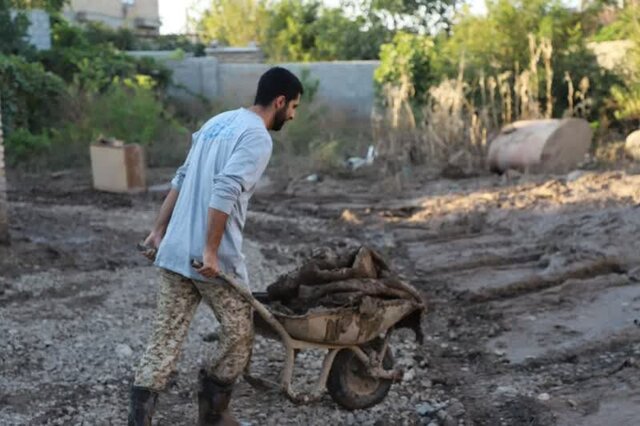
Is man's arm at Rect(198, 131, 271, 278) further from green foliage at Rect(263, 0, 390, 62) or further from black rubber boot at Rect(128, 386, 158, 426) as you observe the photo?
green foliage at Rect(263, 0, 390, 62)

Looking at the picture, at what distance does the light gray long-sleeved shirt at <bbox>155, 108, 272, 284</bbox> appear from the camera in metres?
3.95

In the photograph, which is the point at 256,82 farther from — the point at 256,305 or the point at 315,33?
the point at 256,305

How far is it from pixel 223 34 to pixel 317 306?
35993 millimetres

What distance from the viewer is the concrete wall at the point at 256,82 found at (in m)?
20.5

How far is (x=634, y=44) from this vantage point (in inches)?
586

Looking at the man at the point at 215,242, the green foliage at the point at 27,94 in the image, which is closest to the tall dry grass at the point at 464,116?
the green foliage at the point at 27,94

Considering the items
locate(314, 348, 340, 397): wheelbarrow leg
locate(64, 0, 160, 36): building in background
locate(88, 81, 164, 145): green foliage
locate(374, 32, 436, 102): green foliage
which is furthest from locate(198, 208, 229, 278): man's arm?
locate(64, 0, 160, 36): building in background

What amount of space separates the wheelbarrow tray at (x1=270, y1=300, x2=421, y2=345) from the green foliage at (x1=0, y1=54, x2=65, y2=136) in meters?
14.6

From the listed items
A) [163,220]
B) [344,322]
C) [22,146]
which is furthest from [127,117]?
[344,322]

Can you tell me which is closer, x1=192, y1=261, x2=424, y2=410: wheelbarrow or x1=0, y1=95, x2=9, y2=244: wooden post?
x1=192, y1=261, x2=424, y2=410: wheelbarrow

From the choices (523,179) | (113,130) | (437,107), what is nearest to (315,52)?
(113,130)

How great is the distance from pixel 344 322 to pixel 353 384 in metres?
0.49

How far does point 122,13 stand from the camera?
42000 mm

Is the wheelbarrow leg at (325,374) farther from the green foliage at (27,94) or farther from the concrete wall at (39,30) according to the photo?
the concrete wall at (39,30)
